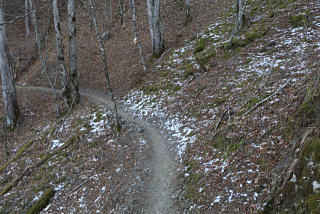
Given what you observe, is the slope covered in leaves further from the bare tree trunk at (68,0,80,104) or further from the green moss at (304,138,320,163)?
the bare tree trunk at (68,0,80,104)

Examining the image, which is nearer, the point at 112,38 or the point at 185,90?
the point at 185,90

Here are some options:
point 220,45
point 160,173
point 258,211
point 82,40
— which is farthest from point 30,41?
point 258,211

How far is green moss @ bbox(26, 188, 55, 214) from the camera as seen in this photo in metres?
8.49

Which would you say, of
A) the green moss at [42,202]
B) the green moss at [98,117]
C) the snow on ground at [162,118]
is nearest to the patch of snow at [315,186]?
the snow on ground at [162,118]

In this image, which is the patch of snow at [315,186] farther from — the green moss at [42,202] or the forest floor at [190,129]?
the green moss at [42,202]

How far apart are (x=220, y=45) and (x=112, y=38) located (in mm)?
15402

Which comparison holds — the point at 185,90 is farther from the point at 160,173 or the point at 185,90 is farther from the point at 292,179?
the point at 292,179

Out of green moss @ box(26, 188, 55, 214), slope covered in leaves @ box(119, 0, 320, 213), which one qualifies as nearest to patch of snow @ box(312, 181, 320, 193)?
slope covered in leaves @ box(119, 0, 320, 213)

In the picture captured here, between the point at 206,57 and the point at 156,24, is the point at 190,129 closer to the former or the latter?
the point at 206,57

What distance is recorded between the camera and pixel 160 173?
24.9 feet

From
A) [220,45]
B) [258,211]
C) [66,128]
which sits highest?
[220,45]

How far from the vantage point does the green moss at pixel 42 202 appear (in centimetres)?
849

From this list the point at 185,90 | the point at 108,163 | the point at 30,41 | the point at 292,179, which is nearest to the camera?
the point at 292,179

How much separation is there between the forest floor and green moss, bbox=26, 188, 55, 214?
221mm
